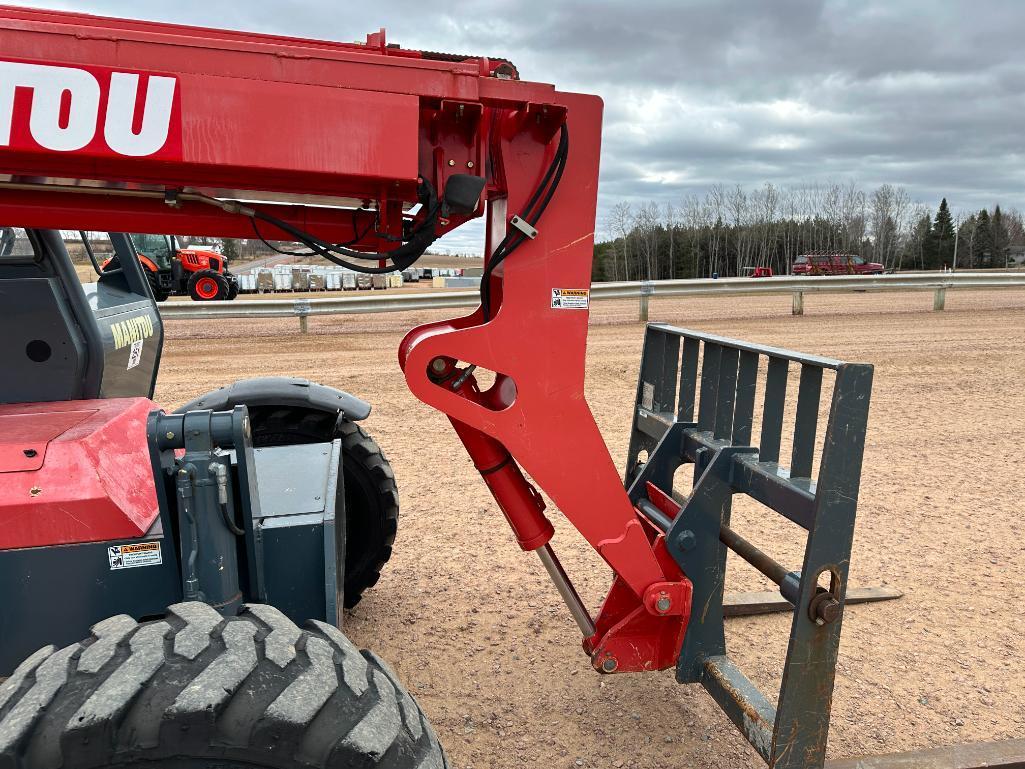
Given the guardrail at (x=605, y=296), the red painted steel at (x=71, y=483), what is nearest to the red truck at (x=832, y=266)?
the guardrail at (x=605, y=296)

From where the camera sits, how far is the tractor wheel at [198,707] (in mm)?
1629

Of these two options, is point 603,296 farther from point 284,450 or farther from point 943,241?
point 943,241

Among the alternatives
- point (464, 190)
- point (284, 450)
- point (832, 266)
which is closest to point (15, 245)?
point (284, 450)

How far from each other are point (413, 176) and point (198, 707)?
148 cm

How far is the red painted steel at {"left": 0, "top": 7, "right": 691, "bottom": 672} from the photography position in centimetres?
209

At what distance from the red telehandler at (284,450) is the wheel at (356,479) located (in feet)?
2.75

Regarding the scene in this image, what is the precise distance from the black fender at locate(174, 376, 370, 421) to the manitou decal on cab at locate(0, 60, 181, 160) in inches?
73.3

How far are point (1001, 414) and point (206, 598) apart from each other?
8437 mm

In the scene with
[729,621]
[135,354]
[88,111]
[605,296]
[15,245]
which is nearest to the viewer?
[88,111]

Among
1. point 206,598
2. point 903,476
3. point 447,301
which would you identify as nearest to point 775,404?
point 206,598

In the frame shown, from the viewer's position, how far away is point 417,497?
234 inches

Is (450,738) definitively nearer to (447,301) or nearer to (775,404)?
(775,404)

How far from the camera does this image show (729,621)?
412 centimetres

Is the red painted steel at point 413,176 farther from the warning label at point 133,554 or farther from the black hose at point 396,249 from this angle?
the warning label at point 133,554
